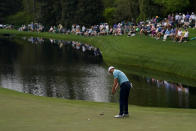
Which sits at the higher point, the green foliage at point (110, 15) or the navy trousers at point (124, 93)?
the green foliage at point (110, 15)

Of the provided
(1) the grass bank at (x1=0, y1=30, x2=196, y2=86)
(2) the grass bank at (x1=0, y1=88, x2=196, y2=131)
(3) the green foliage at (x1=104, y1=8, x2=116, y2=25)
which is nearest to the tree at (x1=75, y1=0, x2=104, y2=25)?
(3) the green foliage at (x1=104, y1=8, x2=116, y2=25)

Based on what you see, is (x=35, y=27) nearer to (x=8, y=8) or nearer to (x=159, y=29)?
(x=8, y=8)

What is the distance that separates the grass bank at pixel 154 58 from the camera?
3884 centimetres

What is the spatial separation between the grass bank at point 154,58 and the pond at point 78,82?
1733 mm

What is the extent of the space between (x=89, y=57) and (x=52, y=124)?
132 feet

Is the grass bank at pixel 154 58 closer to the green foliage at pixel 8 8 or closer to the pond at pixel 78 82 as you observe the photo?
the pond at pixel 78 82

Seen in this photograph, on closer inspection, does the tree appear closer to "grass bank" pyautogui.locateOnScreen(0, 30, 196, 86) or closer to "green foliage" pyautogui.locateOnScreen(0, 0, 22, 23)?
"green foliage" pyautogui.locateOnScreen(0, 0, 22, 23)

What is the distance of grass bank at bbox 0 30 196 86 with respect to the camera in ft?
127

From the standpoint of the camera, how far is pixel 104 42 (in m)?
66.1

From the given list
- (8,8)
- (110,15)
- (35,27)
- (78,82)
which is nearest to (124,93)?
(78,82)

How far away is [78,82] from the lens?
36250mm

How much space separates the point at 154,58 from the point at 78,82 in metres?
11.0

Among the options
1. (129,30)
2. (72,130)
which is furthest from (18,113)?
(129,30)

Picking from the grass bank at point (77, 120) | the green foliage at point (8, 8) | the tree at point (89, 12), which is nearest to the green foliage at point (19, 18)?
the green foliage at point (8, 8)
